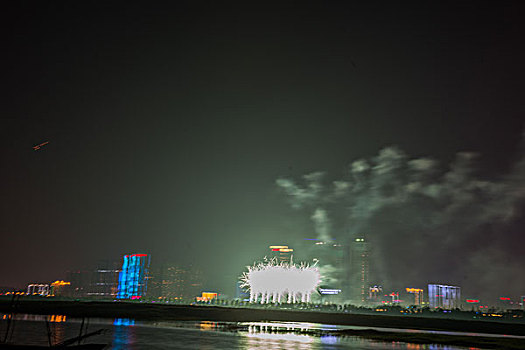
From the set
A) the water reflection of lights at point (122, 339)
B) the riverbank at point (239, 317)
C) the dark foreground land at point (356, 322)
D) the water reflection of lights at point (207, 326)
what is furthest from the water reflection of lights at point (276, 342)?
the riverbank at point (239, 317)

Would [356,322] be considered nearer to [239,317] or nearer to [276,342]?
[239,317]

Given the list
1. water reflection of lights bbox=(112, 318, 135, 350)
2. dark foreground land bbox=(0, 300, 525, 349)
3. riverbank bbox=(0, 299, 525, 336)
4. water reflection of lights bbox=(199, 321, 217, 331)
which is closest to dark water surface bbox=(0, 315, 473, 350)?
water reflection of lights bbox=(112, 318, 135, 350)

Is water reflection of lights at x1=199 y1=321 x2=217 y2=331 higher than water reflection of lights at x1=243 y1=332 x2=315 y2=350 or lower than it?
A: lower

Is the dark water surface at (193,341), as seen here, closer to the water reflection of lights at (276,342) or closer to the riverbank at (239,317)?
the water reflection of lights at (276,342)

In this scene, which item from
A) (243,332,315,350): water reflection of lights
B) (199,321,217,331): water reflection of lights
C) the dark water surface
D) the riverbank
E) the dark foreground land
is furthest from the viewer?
the riverbank

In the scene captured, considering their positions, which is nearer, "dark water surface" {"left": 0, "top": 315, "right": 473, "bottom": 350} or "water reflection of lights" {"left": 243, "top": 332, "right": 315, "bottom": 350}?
"dark water surface" {"left": 0, "top": 315, "right": 473, "bottom": 350}

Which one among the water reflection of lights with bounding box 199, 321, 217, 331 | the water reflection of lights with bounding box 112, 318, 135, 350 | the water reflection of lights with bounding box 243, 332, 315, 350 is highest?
the water reflection of lights with bounding box 243, 332, 315, 350

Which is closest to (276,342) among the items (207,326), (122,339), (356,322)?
(122,339)

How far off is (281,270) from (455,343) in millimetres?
115034

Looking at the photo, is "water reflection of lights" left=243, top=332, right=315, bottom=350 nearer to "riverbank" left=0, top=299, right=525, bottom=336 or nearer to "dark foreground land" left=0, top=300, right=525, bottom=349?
"dark foreground land" left=0, top=300, right=525, bottom=349

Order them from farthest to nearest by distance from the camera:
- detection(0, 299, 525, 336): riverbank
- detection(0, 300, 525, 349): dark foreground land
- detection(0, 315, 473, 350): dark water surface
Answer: detection(0, 299, 525, 336): riverbank
detection(0, 300, 525, 349): dark foreground land
detection(0, 315, 473, 350): dark water surface

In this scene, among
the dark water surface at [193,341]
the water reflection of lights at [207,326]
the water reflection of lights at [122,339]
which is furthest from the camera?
the water reflection of lights at [207,326]

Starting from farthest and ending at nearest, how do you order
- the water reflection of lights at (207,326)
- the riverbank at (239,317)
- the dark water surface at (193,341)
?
1. the riverbank at (239,317)
2. the water reflection of lights at (207,326)
3. the dark water surface at (193,341)

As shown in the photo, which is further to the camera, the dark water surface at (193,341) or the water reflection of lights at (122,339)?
the dark water surface at (193,341)
